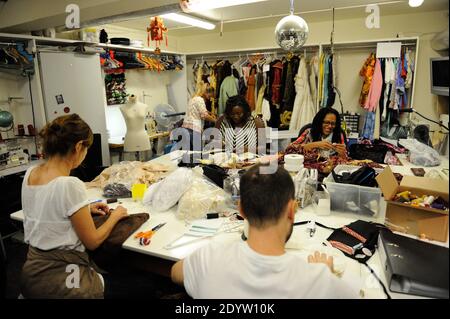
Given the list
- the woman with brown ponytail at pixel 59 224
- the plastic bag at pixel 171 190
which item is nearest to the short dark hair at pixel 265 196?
the woman with brown ponytail at pixel 59 224

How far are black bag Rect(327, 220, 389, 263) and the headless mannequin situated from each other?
3.35m

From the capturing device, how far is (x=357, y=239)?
157 cm

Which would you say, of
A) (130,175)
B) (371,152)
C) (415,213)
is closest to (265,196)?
(415,213)

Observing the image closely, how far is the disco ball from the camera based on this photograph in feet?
8.54

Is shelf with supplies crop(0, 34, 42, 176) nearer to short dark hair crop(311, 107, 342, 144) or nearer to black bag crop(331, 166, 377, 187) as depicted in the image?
short dark hair crop(311, 107, 342, 144)

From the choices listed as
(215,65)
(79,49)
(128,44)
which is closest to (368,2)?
(215,65)

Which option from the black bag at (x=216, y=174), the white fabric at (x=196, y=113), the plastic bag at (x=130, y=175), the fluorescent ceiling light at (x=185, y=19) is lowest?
the plastic bag at (x=130, y=175)

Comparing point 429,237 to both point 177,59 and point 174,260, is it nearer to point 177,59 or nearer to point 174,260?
point 174,260

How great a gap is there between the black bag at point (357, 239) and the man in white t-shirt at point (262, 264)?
478 millimetres

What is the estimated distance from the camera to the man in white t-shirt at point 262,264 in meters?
0.94

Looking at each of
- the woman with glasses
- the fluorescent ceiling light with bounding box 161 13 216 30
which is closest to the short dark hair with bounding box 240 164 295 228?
the woman with glasses

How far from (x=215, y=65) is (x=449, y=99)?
5.09 metres

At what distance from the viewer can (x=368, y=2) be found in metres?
3.77

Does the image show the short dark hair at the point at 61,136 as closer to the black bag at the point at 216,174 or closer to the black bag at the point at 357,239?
the black bag at the point at 216,174
